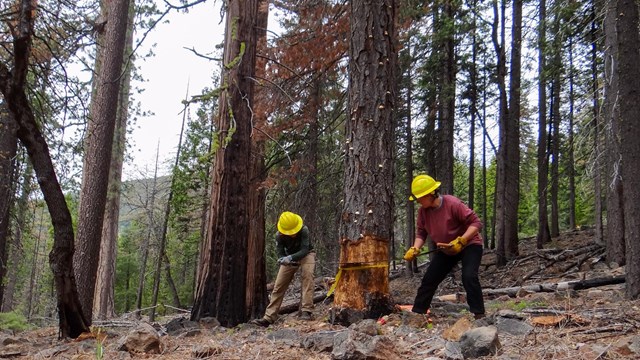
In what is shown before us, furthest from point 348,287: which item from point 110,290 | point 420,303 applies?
point 110,290

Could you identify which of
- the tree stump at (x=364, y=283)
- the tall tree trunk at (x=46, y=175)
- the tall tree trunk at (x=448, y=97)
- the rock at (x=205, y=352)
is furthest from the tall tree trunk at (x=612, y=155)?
the tall tree trunk at (x=46, y=175)

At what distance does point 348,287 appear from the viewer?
216 inches

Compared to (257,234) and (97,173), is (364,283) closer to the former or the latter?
(257,234)

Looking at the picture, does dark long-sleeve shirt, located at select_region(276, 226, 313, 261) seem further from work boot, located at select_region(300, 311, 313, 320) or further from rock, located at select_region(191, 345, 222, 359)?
rock, located at select_region(191, 345, 222, 359)

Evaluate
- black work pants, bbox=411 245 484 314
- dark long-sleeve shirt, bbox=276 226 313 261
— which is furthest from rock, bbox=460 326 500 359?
dark long-sleeve shirt, bbox=276 226 313 261

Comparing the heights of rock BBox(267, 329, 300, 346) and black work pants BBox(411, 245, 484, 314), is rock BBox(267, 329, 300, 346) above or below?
below

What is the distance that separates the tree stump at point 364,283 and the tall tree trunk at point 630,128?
8.67 feet

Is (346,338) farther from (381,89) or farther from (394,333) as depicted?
(381,89)

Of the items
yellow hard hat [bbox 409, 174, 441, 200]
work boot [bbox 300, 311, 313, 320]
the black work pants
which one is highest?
yellow hard hat [bbox 409, 174, 441, 200]

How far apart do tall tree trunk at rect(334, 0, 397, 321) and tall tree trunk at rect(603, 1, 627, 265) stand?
3.53 metres

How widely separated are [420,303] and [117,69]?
7.55 meters

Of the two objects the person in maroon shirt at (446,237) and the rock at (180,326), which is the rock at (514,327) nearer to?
the person in maroon shirt at (446,237)

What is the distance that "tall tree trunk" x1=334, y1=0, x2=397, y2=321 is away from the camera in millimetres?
5438

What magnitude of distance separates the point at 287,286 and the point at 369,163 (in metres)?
2.72
